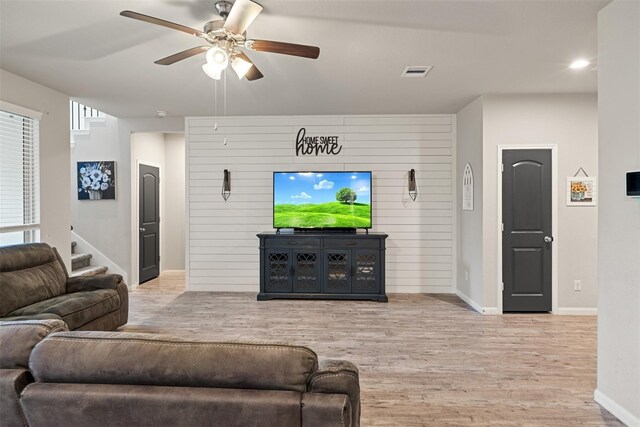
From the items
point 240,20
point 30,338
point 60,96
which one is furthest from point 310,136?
point 30,338

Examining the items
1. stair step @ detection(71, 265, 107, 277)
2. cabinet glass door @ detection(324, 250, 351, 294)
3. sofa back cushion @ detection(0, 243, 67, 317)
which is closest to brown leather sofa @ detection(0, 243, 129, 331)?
sofa back cushion @ detection(0, 243, 67, 317)

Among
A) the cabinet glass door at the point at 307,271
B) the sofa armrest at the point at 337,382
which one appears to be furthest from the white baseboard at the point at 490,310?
the sofa armrest at the point at 337,382

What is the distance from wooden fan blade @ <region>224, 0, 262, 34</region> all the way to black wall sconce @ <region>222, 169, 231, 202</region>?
374 centimetres

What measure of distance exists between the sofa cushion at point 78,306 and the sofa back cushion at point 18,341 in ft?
7.31

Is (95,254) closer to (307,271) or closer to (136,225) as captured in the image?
(136,225)

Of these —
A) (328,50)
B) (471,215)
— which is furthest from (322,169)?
(328,50)

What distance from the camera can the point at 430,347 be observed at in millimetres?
3723

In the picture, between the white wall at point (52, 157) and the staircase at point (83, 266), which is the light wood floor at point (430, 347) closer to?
the staircase at point (83, 266)

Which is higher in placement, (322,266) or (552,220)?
(552,220)

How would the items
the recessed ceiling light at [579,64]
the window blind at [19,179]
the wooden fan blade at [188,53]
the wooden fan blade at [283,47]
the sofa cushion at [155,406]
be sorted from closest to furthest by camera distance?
the sofa cushion at [155,406], the wooden fan blade at [283,47], the wooden fan blade at [188,53], the recessed ceiling light at [579,64], the window blind at [19,179]

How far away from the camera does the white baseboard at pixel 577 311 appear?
4812 mm

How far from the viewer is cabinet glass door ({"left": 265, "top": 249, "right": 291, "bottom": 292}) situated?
18.2ft

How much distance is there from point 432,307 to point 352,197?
6.19 ft

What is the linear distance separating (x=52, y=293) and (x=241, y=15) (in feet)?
10.9
